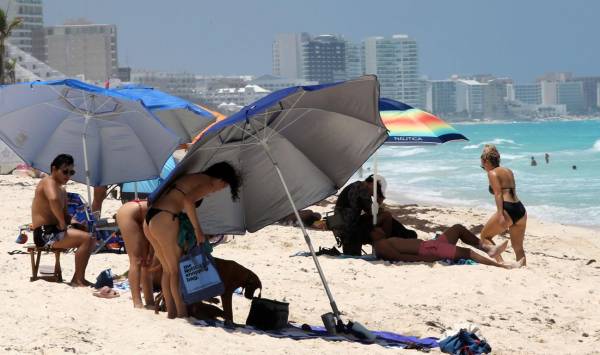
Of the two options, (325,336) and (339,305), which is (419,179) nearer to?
(339,305)

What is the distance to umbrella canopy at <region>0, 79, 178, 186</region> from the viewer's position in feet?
34.6

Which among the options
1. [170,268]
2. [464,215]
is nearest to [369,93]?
[170,268]

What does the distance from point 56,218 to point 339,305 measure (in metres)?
2.22

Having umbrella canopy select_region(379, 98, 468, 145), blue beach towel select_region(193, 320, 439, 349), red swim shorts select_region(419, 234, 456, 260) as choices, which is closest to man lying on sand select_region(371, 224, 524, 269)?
red swim shorts select_region(419, 234, 456, 260)

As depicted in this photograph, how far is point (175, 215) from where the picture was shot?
695 centimetres

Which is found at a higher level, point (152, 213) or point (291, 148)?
point (291, 148)

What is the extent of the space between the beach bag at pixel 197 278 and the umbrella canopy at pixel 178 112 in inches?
211

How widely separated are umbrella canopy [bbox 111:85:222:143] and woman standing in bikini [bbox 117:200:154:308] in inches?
183

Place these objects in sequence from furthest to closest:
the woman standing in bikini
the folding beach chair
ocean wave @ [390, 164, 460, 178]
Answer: ocean wave @ [390, 164, 460, 178] → the folding beach chair → the woman standing in bikini

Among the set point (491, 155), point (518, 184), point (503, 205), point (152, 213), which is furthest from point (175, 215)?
point (518, 184)

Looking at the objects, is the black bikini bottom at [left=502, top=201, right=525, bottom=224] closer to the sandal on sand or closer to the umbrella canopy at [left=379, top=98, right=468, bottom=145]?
the umbrella canopy at [left=379, top=98, right=468, bottom=145]

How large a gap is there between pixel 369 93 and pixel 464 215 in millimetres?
12431

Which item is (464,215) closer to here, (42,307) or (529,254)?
(529,254)

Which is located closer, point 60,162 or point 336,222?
point 60,162
